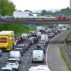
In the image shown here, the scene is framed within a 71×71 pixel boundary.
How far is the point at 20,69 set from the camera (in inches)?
2028

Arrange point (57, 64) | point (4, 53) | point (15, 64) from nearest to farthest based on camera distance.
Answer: point (15, 64)
point (57, 64)
point (4, 53)

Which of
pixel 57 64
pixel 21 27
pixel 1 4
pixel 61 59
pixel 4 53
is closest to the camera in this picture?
pixel 57 64

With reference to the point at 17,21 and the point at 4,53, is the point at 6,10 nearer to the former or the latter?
the point at 17,21

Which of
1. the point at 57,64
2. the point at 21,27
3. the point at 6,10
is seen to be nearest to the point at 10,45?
the point at 57,64

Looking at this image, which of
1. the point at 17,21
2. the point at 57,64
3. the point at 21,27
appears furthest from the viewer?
the point at 21,27

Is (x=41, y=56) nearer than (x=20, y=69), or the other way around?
(x=20, y=69)

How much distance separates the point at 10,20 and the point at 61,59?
1589 inches

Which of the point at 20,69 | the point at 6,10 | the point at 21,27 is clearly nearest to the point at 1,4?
the point at 6,10

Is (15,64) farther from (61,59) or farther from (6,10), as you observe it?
(6,10)

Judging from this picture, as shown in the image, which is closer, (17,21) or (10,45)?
(10,45)

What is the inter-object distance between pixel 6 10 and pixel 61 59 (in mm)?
78230

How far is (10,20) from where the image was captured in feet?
339

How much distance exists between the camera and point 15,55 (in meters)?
60.0

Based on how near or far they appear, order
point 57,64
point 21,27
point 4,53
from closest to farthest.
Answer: point 57,64
point 4,53
point 21,27
